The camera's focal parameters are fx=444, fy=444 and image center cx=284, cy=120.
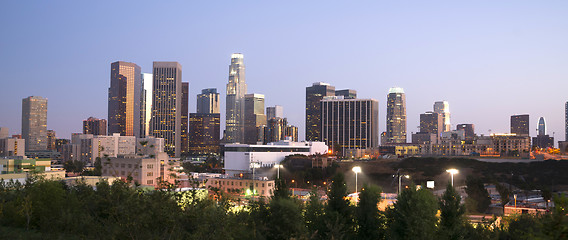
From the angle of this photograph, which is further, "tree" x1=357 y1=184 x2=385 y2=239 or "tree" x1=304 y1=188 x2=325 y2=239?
"tree" x1=357 y1=184 x2=385 y2=239

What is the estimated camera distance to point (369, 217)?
37.1 metres

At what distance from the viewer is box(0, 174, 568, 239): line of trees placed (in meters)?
16.3

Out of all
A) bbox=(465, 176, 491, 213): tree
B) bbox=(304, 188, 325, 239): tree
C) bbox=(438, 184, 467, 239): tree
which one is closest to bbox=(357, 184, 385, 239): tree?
bbox=(304, 188, 325, 239): tree

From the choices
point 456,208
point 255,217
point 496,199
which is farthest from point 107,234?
point 496,199

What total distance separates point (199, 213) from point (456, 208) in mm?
25370

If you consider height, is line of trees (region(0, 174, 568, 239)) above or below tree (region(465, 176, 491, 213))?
above

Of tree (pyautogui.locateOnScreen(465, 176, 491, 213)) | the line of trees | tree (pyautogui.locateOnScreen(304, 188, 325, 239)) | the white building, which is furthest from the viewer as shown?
the white building

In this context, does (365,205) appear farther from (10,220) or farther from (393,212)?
(10,220)

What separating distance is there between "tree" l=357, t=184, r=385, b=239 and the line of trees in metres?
0.08

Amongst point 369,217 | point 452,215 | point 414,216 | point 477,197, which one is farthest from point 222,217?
point 477,197

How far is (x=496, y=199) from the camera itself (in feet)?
283

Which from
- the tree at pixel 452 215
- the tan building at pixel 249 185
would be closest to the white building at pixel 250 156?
the tan building at pixel 249 185

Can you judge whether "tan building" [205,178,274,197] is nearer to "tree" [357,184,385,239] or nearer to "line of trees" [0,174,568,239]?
"tree" [357,184,385,239]

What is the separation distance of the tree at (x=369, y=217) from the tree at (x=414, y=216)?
5.37 feet
